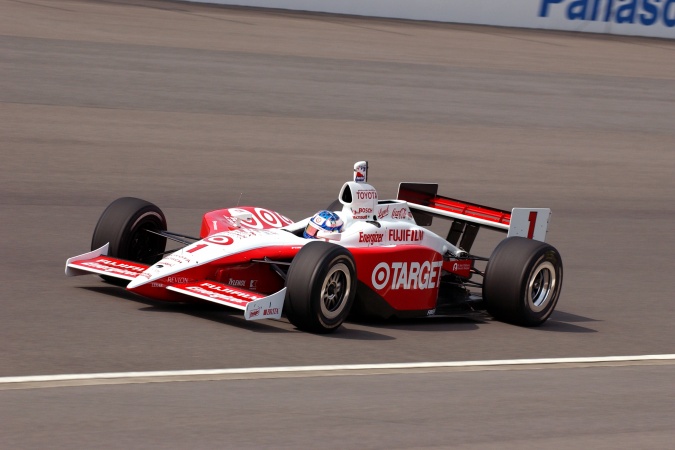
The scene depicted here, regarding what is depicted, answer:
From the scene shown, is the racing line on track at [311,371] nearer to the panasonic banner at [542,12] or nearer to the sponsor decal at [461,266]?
the sponsor decal at [461,266]

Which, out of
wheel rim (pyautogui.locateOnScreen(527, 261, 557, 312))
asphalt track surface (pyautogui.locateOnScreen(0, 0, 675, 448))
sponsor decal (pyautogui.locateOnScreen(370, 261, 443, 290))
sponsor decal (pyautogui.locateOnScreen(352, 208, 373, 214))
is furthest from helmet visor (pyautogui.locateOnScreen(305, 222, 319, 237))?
wheel rim (pyautogui.locateOnScreen(527, 261, 557, 312))

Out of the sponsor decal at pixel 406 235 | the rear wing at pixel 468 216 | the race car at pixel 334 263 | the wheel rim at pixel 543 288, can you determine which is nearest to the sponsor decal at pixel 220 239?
the race car at pixel 334 263

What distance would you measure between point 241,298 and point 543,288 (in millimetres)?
2755

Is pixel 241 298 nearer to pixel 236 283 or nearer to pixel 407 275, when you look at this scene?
pixel 236 283

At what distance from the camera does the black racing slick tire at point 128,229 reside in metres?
9.61

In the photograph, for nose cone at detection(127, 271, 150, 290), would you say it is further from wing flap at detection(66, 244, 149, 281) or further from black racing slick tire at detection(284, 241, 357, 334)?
black racing slick tire at detection(284, 241, 357, 334)

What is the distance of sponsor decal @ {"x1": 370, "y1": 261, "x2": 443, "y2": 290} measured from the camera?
9.34 m

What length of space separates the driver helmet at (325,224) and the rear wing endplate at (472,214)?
5.01 feet

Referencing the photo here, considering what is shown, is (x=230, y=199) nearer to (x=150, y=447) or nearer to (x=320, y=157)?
(x=320, y=157)

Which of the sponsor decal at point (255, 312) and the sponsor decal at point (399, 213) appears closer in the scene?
the sponsor decal at point (255, 312)

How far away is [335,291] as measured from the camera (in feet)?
28.8

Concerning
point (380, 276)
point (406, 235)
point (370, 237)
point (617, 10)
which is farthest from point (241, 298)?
point (617, 10)

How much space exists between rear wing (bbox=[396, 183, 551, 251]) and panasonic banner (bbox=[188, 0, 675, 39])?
25.8 metres

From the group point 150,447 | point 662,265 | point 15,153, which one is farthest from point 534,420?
point 15,153
